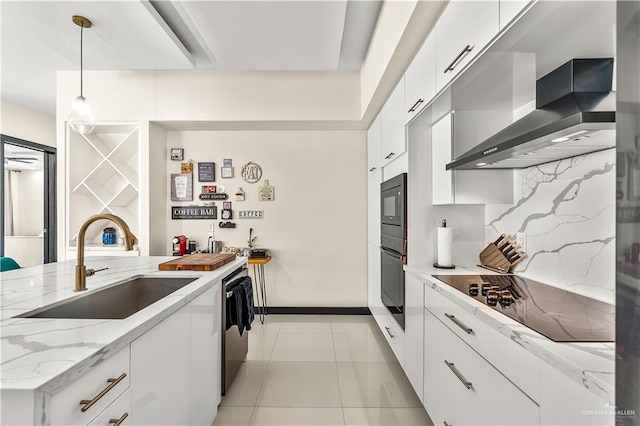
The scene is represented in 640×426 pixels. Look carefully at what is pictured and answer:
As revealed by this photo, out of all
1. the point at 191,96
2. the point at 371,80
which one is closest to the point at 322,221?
the point at 371,80

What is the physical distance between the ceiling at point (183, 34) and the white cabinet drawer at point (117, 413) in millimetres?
2301

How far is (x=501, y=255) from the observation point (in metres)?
2.02

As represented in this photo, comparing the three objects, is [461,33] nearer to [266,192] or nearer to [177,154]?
[266,192]

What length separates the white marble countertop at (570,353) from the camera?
715 mm

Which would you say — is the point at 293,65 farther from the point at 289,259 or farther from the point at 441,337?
the point at 441,337

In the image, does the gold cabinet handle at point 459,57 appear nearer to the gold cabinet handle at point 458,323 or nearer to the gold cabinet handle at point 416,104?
the gold cabinet handle at point 416,104

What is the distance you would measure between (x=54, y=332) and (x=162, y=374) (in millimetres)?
416

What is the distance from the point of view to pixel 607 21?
3.43ft

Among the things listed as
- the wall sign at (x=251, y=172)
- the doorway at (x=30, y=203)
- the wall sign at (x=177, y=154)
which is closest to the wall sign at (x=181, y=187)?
the wall sign at (x=177, y=154)

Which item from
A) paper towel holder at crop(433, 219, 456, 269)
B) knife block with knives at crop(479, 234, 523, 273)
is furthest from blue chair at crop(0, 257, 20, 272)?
knife block with knives at crop(479, 234, 523, 273)

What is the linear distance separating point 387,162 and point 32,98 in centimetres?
454

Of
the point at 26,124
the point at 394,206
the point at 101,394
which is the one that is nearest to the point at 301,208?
the point at 394,206

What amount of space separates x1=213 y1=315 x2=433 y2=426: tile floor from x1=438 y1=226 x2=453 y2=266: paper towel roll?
98cm

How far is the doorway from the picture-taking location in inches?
168
